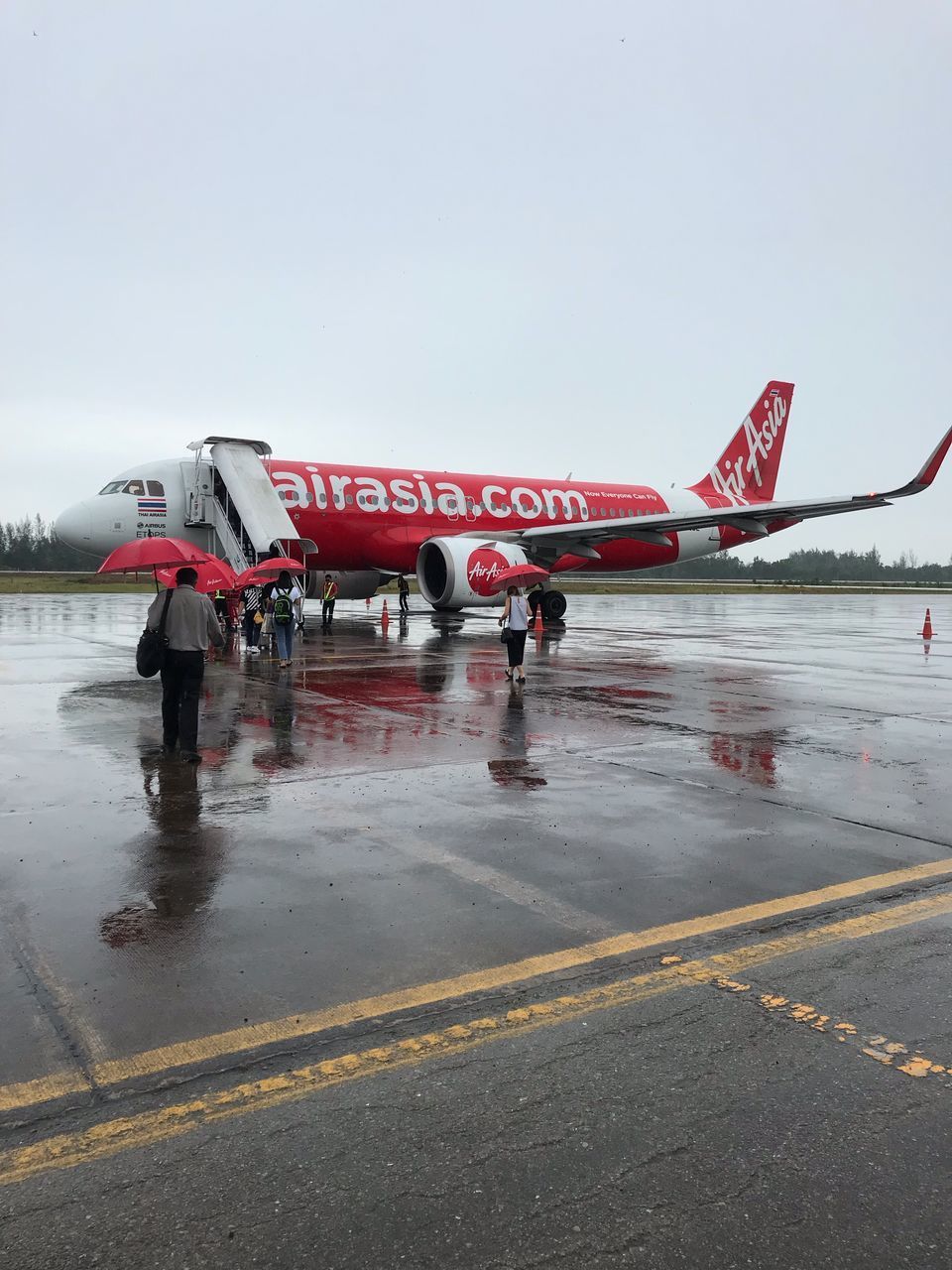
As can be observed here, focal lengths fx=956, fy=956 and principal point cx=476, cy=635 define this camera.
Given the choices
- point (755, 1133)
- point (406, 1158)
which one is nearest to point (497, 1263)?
point (406, 1158)

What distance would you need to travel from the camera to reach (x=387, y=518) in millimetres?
26047

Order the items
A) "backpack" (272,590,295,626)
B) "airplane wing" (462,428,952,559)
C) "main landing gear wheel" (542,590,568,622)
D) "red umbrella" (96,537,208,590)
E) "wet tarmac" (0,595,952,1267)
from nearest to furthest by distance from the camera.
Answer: "wet tarmac" (0,595,952,1267), "red umbrella" (96,537,208,590), "backpack" (272,590,295,626), "airplane wing" (462,428,952,559), "main landing gear wheel" (542,590,568,622)

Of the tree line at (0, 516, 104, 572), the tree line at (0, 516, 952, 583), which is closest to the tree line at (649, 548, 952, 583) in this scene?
the tree line at (0, 516, 952, 583)

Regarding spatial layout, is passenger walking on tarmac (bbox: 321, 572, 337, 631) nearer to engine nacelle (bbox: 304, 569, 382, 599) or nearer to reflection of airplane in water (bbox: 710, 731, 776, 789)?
engine nacelle (bbox: 304, 569, 382, 599)

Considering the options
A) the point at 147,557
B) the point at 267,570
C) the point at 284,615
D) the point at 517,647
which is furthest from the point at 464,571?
the point at 147,557

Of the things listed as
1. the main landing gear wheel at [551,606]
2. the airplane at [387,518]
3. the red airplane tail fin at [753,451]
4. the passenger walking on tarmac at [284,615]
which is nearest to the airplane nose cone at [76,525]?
the airplane at [387,518]

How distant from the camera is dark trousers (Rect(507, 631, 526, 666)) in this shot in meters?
14.0

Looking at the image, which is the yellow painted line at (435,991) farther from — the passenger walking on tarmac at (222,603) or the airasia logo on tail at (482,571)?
the passenger walking on tarmac at (222,603)

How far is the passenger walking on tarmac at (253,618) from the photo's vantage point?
19.4 metres

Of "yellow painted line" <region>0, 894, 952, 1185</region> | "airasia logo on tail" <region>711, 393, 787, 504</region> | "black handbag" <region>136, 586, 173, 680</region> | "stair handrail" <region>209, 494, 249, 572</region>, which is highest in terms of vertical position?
"airasia logo on tail" <region>711, 393, 787, 504</region>

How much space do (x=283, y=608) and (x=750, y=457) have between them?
2450cm

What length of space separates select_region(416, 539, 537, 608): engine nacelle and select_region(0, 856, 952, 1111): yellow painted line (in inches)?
710

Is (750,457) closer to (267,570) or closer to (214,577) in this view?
(267,570)

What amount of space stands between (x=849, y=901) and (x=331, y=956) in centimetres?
274
